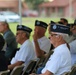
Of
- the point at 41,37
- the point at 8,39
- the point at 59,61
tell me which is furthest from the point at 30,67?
the point at 8,39

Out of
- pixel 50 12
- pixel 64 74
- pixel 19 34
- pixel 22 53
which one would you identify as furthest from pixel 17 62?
pixel 50 12

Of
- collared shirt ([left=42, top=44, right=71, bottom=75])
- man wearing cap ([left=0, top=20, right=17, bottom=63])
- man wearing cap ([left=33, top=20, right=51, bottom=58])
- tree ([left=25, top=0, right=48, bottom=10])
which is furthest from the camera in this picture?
tree ([left=25, top=0, right=48, bottom=10])

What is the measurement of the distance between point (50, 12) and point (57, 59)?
22760 mm

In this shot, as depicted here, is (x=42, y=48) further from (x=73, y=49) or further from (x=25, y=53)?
(x=25, y=53)

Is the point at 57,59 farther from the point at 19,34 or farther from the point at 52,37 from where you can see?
the point at 19,34

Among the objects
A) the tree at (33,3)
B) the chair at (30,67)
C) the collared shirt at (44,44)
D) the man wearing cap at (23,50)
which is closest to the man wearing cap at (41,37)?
the collared shirt at (44,44)

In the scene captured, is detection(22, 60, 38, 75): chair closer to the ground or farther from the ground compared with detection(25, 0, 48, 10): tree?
closer to the ground

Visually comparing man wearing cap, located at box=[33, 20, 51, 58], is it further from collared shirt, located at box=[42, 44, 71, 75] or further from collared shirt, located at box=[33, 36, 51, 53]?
collared shirt, located at box=[42, 44, 71, 75]

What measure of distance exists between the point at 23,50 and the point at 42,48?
701 mm

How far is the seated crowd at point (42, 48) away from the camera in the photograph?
3600 mm

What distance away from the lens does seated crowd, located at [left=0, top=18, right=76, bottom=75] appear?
360 cm

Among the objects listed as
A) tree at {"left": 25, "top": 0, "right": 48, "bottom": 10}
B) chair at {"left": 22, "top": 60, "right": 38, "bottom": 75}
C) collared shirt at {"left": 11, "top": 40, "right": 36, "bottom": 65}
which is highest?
tree at {"left": 25, "top": 0, "right": 48, "bottom": 10}

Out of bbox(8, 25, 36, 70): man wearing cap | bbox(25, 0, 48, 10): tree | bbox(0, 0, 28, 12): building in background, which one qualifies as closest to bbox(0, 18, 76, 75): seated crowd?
bbox(8, 25, 36, 70): man wearing cap

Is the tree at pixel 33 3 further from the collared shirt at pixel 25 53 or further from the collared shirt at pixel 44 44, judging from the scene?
the collared shirt at pixel 25 53
